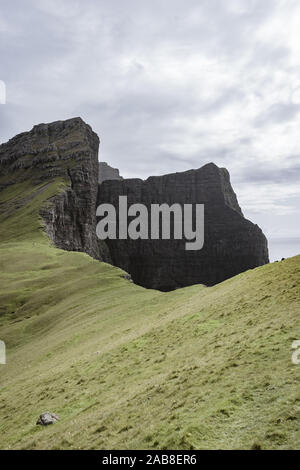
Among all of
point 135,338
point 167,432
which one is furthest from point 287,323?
point 135,338

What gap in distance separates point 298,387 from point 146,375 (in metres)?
11.6

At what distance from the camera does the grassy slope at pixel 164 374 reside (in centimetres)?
1393

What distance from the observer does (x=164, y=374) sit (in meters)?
21.9

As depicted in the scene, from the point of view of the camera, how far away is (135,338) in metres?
33.1

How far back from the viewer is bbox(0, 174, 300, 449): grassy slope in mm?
13930

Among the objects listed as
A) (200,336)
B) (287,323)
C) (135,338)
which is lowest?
(135,338)
